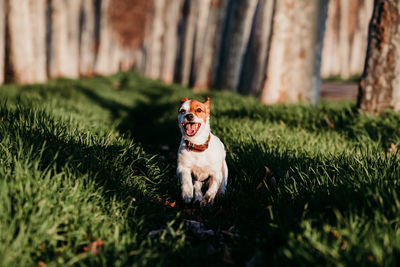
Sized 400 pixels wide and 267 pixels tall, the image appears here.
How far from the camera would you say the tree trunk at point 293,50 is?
614 cm

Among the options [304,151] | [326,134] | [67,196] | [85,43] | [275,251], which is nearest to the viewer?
[275,251]

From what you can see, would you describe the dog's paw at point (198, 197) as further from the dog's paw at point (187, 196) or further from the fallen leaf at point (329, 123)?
the fallen leaf at point (329, 123)

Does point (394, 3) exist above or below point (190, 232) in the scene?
above

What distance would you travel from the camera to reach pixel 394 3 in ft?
15.2

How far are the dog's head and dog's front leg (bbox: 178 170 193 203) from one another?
34cm

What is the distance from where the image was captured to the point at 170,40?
21812mm

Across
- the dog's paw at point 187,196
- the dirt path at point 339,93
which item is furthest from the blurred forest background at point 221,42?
the dog's paw at point 187,196

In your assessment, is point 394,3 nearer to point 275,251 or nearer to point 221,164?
point 221,164

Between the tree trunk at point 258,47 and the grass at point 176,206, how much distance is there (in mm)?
6826

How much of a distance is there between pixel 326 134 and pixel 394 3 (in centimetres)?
213

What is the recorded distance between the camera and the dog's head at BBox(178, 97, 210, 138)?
2.69 metres

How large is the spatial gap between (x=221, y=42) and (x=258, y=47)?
193cm

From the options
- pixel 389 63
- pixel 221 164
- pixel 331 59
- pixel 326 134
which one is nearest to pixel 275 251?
pixel 221 164

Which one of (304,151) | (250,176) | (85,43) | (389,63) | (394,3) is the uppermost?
(85,43)
